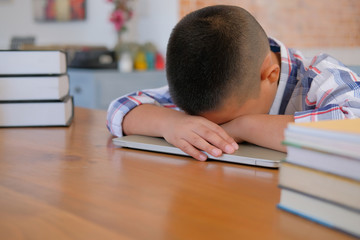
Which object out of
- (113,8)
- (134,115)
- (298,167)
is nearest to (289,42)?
(113,8)

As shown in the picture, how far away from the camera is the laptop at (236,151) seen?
2.11ft

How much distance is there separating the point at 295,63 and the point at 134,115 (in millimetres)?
407

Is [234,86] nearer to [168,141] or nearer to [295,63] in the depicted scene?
[168,141]

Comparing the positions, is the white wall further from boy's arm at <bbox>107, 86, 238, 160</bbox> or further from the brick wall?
boy's arm at <bbox>107, 86, 238, 160</bbox>

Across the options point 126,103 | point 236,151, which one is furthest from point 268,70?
point 126,103

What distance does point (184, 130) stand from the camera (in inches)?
29.5

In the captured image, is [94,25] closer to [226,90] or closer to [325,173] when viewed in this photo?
[226,90]

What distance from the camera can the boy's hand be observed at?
699 millimetres

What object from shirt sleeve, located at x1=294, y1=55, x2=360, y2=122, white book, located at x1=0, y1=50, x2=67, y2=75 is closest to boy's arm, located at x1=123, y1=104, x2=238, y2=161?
shirt sleeve, located at x1=294, y1=55, x2=360, y2=122

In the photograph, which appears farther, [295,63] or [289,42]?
[289,42]

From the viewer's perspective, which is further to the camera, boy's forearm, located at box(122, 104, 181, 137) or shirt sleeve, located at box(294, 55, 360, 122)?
boy's forearm, located at box(122, 104, 181, 137)

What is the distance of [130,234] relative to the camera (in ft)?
1.27

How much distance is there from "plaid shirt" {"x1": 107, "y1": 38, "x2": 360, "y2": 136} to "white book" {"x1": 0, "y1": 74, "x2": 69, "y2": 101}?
0.51ft

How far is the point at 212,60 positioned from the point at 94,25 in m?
3.51
